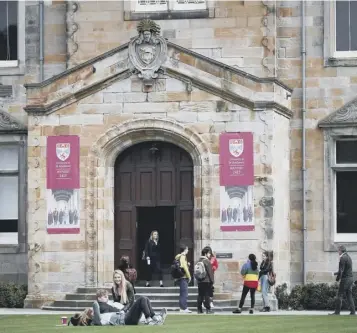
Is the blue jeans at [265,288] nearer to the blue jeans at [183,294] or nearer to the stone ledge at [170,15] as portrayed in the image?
the blue jeans at [183,294]

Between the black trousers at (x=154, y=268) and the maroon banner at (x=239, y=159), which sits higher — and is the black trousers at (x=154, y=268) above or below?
below

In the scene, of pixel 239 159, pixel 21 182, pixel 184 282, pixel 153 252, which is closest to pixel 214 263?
pixel 184 282

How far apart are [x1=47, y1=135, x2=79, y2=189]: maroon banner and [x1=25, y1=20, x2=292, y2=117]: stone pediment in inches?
36.7

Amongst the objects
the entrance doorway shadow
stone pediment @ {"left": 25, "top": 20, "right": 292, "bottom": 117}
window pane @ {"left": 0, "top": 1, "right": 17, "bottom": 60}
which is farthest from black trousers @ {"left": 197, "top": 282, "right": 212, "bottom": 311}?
window pane @ {"left": 0, "top": 1, "right": 17, "bottom": 60}

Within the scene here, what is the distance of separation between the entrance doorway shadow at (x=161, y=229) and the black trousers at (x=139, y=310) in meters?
10.0

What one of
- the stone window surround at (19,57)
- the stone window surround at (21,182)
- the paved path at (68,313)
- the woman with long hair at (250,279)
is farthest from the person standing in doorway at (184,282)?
the stone window surround at (19,57)

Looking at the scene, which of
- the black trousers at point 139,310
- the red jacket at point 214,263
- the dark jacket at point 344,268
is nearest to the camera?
the black trousers at point 139,310

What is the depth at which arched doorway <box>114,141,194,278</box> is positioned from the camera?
4603cm

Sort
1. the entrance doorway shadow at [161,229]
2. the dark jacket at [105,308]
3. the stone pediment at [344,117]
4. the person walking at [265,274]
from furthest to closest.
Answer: the stone pediment at [344,117] → the entrance doorway shadow at [161,229] → the person walking at [265,274] → the dark jacket at [105,308]

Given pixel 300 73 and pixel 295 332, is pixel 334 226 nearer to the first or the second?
pixel 300 73

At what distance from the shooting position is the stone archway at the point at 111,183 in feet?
148

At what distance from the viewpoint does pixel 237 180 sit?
147ft

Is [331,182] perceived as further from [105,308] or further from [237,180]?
[105,308]

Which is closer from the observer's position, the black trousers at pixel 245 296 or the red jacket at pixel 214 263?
the black trousers at pixel 245 296
